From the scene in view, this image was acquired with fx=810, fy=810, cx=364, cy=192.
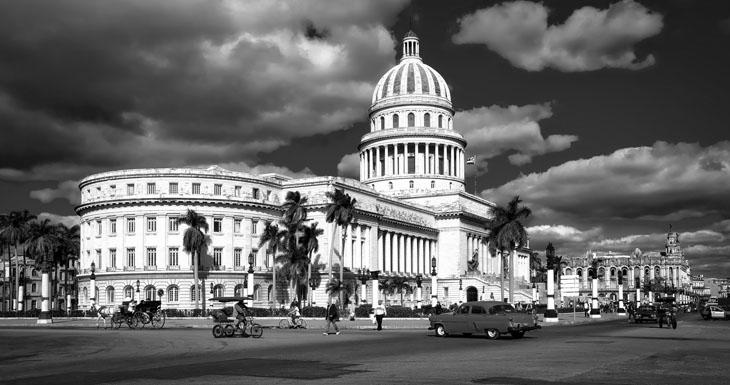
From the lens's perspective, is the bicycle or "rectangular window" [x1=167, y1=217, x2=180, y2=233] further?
"rectangular window" [x1=167, y1=217, x2=180, y2=233]

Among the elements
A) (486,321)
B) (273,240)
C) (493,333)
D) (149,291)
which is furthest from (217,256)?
(493,333)

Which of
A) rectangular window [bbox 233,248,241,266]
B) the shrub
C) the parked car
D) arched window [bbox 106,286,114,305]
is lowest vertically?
the shrub

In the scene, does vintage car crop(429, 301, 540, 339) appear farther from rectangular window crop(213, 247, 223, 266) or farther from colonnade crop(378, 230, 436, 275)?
colonnade crop(378, 230, 436, 275)

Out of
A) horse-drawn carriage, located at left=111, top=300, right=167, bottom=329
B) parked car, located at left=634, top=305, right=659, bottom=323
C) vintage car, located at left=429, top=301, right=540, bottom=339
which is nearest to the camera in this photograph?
vintage car, located at left=429, top=301, right=540, bottom=339

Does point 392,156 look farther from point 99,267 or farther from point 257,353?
point 257,353

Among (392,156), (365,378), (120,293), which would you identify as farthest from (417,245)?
(365,378)

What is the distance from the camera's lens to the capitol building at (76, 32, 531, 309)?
9175 cm

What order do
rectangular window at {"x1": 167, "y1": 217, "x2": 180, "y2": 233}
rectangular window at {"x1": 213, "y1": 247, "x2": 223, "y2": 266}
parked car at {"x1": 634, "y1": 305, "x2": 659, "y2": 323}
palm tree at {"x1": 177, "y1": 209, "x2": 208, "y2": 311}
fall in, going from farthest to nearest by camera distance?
1. rectangular window at {"x1": 213, "y1": 247, "x2": 223, "y2": 266}
2. rectangular window at {"x1": 167, "y1": 217, "x2": 180, "y2": 233}
3. palm tree at {"x1": 177, "y1": 209, "x2": 208, "y2": 311}
4. parked car at {"x1": 634, "y1": 305, "x2": 659, "y2": 323}

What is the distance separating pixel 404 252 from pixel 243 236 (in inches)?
1266

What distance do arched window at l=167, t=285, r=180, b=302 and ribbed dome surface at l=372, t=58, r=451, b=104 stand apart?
213ft

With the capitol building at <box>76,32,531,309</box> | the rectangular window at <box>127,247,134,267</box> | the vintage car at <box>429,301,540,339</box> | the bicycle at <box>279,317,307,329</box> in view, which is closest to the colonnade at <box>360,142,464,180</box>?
the capitol building at <box>76,32,531,309</box>

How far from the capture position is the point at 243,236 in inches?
3792

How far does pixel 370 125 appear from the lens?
148 m

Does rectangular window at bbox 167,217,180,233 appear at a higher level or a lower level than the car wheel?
higher
